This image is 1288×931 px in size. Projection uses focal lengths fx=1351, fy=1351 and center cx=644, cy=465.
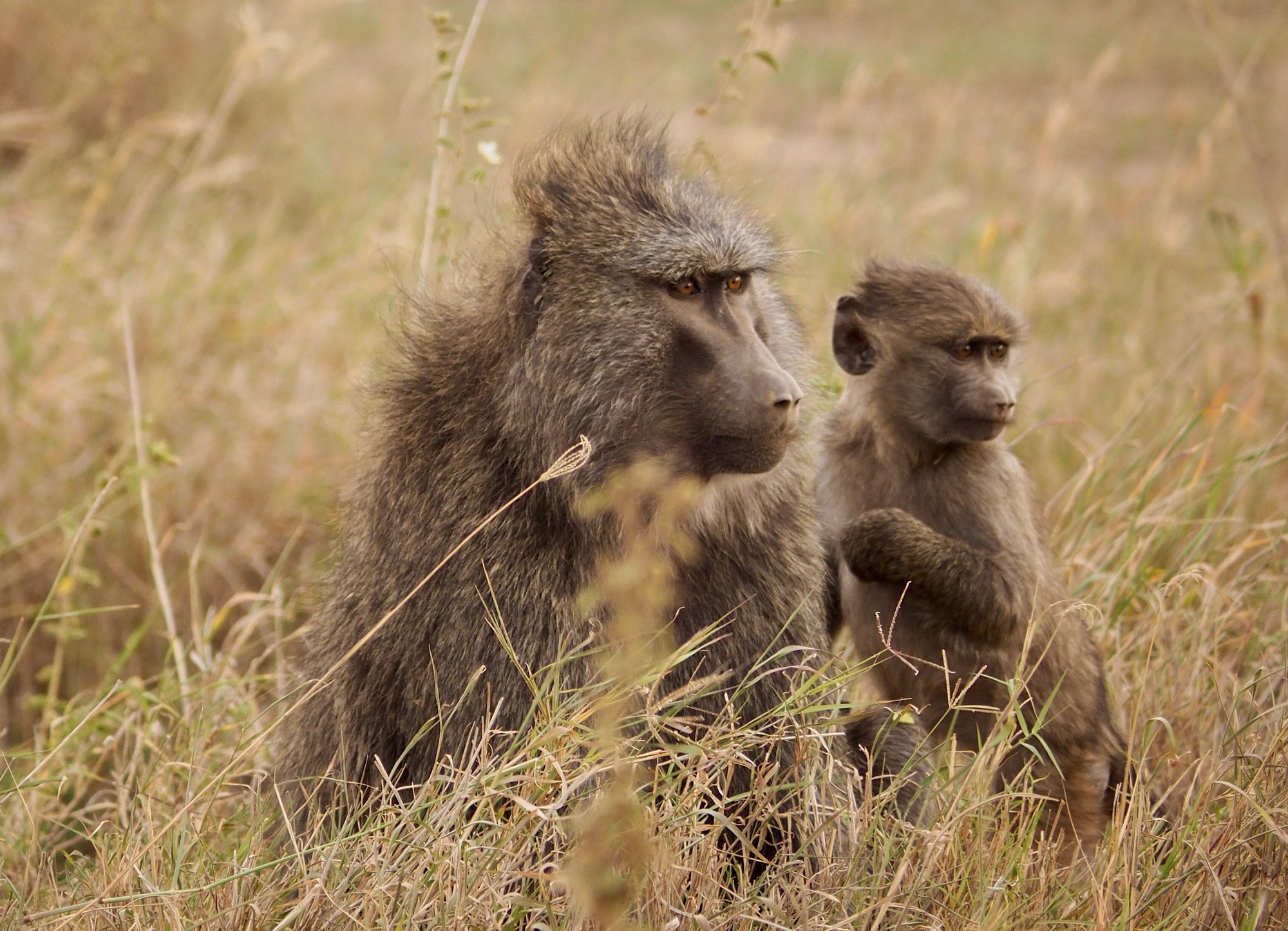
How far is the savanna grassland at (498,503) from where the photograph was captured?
1994mm

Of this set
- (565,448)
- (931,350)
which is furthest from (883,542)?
(565,448)

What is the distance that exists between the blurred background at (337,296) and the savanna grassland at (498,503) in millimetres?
24

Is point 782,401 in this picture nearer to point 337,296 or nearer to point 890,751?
point 890,751

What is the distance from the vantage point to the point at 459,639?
2.23 m

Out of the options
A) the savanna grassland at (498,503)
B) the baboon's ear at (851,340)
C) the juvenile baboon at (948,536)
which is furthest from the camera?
the baboon's ear at (851,340)

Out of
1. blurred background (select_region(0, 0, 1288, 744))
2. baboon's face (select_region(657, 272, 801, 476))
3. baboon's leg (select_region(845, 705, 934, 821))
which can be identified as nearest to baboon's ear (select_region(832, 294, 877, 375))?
blurred background (select_region(0, 0, 1288, 744))

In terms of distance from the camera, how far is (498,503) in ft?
7.43

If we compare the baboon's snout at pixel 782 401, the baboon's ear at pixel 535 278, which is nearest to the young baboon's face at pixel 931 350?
the baboon's snout at pixel 782 401

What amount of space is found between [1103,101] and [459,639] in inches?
495

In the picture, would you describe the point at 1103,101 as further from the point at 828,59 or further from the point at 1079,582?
the point at 1079,582

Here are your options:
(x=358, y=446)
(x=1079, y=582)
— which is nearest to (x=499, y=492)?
(x=358, y=446)

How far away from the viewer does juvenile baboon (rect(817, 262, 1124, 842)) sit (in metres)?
2.56

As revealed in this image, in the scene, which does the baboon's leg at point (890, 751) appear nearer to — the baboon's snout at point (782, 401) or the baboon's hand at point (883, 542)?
the baboon's hand at point (883, 542)

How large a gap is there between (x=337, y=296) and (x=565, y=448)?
297cm
